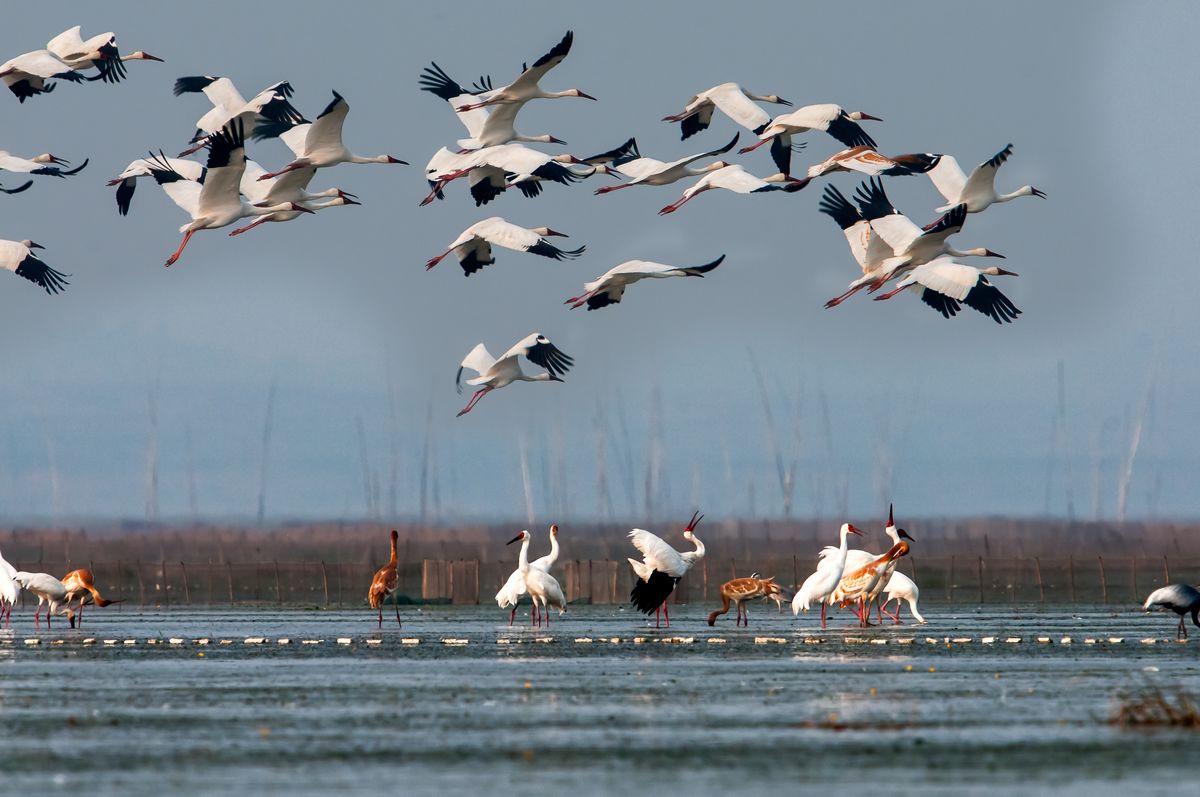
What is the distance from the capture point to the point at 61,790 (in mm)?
14750

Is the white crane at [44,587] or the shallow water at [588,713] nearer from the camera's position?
the shallow water at [588,713]

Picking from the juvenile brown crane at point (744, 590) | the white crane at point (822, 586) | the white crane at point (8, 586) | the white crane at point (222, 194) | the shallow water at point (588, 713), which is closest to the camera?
the shallow water at point (588, 713)

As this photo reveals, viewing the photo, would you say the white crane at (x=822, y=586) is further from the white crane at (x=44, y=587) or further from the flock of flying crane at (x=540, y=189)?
the white crane at (x=44, y=587)

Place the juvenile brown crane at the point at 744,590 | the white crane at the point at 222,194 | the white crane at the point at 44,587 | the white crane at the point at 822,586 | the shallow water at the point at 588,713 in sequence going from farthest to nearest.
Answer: the white crane at the point at 44,587, the juvenile brown crane at the point at 744,590, the white crane at the point at 822,586, the white crane at the point at 222,194, the shallow water at the point at 588,713

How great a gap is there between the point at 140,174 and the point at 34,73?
366 cm

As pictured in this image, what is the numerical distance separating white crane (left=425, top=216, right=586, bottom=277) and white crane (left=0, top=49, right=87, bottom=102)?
25.8 ft

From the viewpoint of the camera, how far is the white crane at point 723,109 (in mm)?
40562

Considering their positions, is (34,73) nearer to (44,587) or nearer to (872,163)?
(44,587)

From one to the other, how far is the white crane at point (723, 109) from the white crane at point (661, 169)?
0.80m

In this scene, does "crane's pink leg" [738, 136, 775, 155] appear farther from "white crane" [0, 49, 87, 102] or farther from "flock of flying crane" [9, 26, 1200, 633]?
"white crane" [0, 49, 87, 102]

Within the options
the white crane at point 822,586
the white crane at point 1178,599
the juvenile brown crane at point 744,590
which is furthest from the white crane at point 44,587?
the white crane at point 1178,599

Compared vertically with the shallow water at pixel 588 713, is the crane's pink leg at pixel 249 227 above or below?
above

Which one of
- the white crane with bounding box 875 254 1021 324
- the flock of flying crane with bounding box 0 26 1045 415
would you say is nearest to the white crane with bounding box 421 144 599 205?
the flock of flying crane with bounding box 0 26 1045 415

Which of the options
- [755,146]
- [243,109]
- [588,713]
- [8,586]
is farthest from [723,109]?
[588,713]
